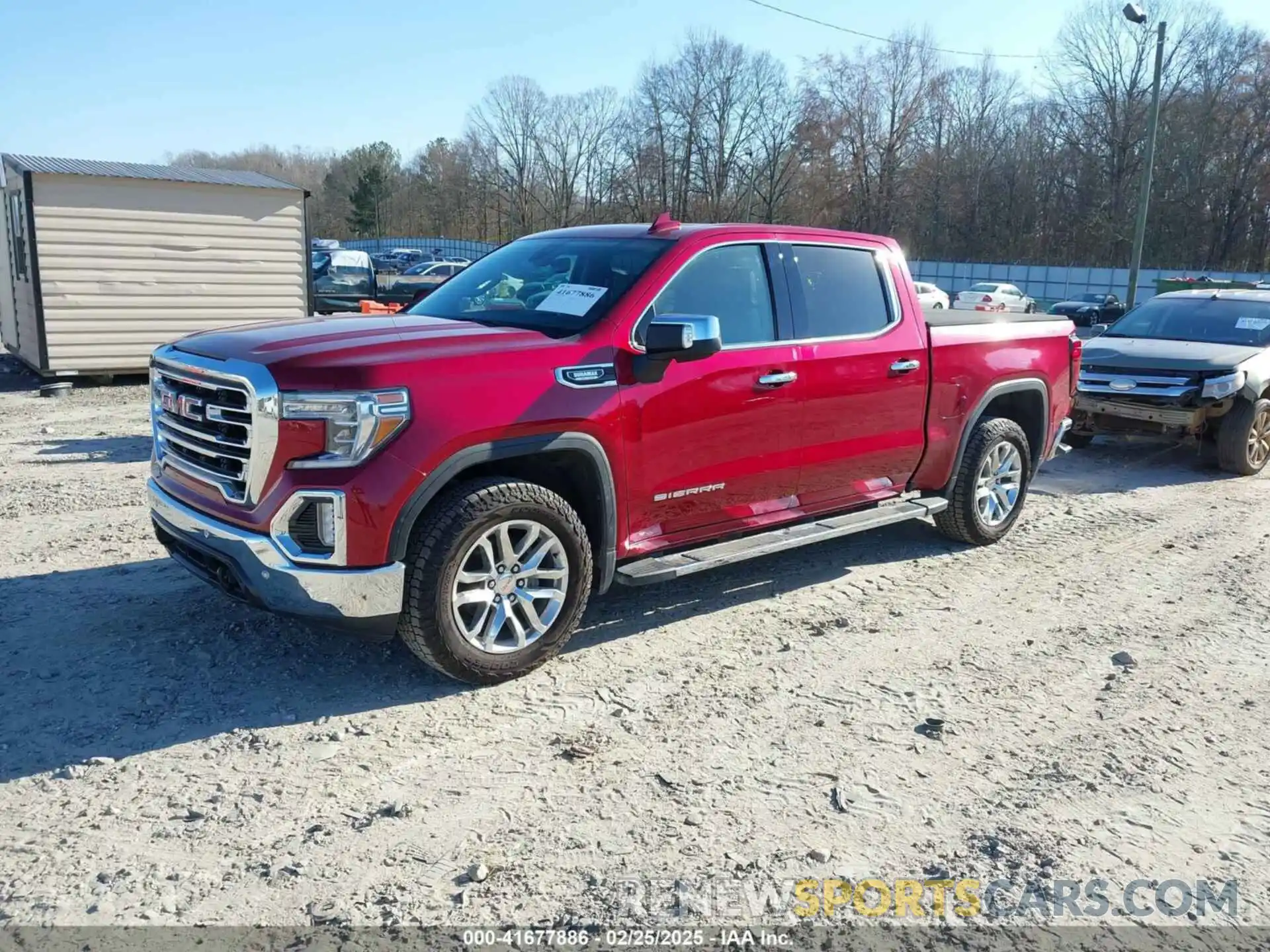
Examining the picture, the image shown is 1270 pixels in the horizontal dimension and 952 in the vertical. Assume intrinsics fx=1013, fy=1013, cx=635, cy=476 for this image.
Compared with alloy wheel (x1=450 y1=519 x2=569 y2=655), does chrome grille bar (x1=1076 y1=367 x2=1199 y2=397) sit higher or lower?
higher

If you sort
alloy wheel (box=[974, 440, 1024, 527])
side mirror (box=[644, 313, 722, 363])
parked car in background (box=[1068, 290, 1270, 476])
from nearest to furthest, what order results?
side mirror (box=[644, 313, 722, 363]), alloy wheel (box=[974, 440, 1024, 527]), parked car in background (box=[1068, 290, 1270, 476])

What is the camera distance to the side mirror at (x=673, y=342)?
438cm

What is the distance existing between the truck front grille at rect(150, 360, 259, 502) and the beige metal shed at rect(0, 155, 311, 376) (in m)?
9.61

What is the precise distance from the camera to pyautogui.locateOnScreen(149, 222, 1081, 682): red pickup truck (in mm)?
3854

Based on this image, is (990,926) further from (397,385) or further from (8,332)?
(8,332)

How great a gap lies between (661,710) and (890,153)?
217 ft

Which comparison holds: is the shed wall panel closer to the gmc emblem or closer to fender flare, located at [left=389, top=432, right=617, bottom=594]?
the gmc emblem

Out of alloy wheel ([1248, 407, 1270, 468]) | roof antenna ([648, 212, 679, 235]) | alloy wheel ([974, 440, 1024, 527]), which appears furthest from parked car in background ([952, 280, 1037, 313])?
Result: roof antenna ([648, 212, 679, 235])

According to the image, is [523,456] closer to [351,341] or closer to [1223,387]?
[351,341]

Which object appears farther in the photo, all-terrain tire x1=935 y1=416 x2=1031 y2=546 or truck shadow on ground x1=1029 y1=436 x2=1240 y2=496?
truck shadow on ground x1=1029 y1=436 x2=1240 y2=496

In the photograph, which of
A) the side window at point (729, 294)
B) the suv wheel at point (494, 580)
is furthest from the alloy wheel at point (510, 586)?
the side window at point (729, 294)

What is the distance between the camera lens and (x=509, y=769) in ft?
12.0

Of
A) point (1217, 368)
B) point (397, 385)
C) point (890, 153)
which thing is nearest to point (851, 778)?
point (397, 385)

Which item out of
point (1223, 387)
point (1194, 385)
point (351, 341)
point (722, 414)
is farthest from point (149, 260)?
point (1223, 387)
